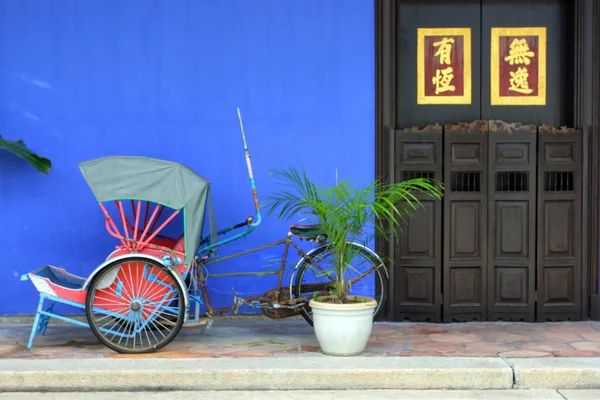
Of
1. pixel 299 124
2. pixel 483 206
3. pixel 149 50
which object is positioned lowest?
pixel 483 206

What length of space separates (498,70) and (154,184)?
12.2ft

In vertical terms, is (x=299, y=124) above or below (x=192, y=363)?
above

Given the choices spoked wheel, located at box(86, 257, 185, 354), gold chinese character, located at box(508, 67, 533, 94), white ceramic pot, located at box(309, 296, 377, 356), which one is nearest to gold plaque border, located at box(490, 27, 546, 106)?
Answer: gold chinese character, located at box(508, 67, 533, 94)

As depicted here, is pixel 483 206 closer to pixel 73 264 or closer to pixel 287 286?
pixel 287 286

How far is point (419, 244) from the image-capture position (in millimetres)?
7465

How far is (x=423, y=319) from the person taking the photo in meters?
7.49

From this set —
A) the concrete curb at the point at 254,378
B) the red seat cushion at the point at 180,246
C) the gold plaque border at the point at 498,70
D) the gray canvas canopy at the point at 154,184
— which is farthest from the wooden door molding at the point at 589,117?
the red seat cushion at the point at 180,246

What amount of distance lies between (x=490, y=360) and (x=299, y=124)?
3.03 metres

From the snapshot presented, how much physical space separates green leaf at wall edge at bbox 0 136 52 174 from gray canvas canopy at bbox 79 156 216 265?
120 cm

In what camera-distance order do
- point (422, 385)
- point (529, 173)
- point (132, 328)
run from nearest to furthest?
point (422, 385)
point (132, 328)
point (529, 173)

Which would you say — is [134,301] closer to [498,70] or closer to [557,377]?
[557,377]

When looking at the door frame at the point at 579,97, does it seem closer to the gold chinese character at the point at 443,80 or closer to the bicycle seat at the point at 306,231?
the gold chinese character at the point at 443,80

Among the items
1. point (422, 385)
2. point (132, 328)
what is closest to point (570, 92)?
point (422, 385)

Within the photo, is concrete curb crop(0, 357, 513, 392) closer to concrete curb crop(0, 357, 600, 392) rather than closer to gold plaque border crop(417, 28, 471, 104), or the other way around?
concrete curb crop(0, 357, 600, 392)
